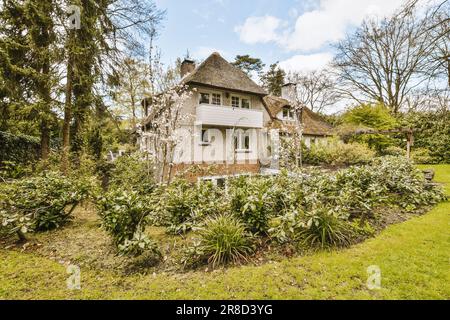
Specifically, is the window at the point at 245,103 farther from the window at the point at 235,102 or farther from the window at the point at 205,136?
the window at the point at 205,136

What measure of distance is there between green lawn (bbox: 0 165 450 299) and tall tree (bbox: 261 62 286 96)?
28.9 m

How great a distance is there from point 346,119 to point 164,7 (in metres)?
15.4

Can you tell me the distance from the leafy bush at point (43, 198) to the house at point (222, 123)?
5.94 metres

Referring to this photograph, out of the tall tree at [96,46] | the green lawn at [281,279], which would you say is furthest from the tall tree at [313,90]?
the green lawn at [281,279]

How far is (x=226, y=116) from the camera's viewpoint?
1341 centimetres

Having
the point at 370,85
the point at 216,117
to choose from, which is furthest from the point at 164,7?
the point at 370,85

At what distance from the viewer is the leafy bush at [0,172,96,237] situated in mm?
5121

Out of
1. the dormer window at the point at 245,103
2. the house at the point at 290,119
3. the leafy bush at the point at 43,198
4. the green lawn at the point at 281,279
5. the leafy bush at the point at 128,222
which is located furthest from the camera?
the house at the point at 290,119

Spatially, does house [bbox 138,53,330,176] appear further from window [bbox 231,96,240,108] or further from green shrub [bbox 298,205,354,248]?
green shrub [bbox 298,205,354,248]

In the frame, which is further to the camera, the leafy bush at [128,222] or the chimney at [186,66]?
the chimney at [186,66]

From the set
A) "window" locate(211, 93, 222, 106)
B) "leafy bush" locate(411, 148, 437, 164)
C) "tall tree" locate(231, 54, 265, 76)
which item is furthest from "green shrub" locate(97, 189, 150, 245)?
"tall tree" locate(231, 54, 265, 76)

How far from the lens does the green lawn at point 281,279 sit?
9.86 feet
